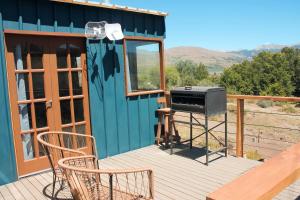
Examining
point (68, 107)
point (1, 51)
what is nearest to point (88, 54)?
point (68, 107)

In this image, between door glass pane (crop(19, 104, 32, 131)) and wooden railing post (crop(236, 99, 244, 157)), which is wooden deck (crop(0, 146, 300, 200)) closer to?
wooden railing post (crop(236, 99, 244, 157))

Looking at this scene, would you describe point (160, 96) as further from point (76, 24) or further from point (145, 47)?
point (76, 24)

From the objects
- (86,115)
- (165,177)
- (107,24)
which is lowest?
(165,177)

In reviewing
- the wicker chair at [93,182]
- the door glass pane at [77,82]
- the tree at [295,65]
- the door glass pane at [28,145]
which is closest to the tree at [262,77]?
the tree at [295,65]

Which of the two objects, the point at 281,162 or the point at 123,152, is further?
the point at 123,152

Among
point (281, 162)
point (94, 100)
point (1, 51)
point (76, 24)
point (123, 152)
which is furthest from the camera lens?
point (123, 152)

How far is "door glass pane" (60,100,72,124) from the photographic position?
4307 mm

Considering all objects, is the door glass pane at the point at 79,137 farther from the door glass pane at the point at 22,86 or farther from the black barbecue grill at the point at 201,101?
the black barbecue grill at the point at 201,101

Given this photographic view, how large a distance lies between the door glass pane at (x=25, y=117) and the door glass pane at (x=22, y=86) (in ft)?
0.39

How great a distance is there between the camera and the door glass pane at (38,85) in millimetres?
4008

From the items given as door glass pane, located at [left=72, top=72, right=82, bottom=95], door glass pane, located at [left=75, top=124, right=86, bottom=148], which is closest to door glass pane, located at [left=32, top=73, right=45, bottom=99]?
Answer: door glass pane, located at [left=72, top=72, right=82, bottom=95]

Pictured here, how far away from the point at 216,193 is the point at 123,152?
12.4 feet

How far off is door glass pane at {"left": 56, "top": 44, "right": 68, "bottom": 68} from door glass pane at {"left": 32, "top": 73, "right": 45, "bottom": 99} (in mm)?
318

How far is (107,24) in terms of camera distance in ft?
14.4
